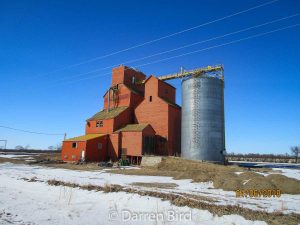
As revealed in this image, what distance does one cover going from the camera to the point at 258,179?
1516 centimetres

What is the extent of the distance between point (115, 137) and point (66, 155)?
8321 mm

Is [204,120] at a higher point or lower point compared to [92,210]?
higher

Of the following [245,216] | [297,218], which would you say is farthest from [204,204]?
[297,218]

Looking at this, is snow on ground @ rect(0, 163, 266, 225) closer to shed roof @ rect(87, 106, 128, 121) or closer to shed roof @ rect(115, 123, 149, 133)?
shed roof @ rect(115, 123, 149, 133)

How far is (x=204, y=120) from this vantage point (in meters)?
30.3

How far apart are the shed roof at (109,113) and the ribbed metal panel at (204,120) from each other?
40.1 ft

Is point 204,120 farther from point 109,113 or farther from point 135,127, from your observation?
point 109,113

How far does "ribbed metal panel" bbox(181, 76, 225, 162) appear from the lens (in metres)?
29.9
